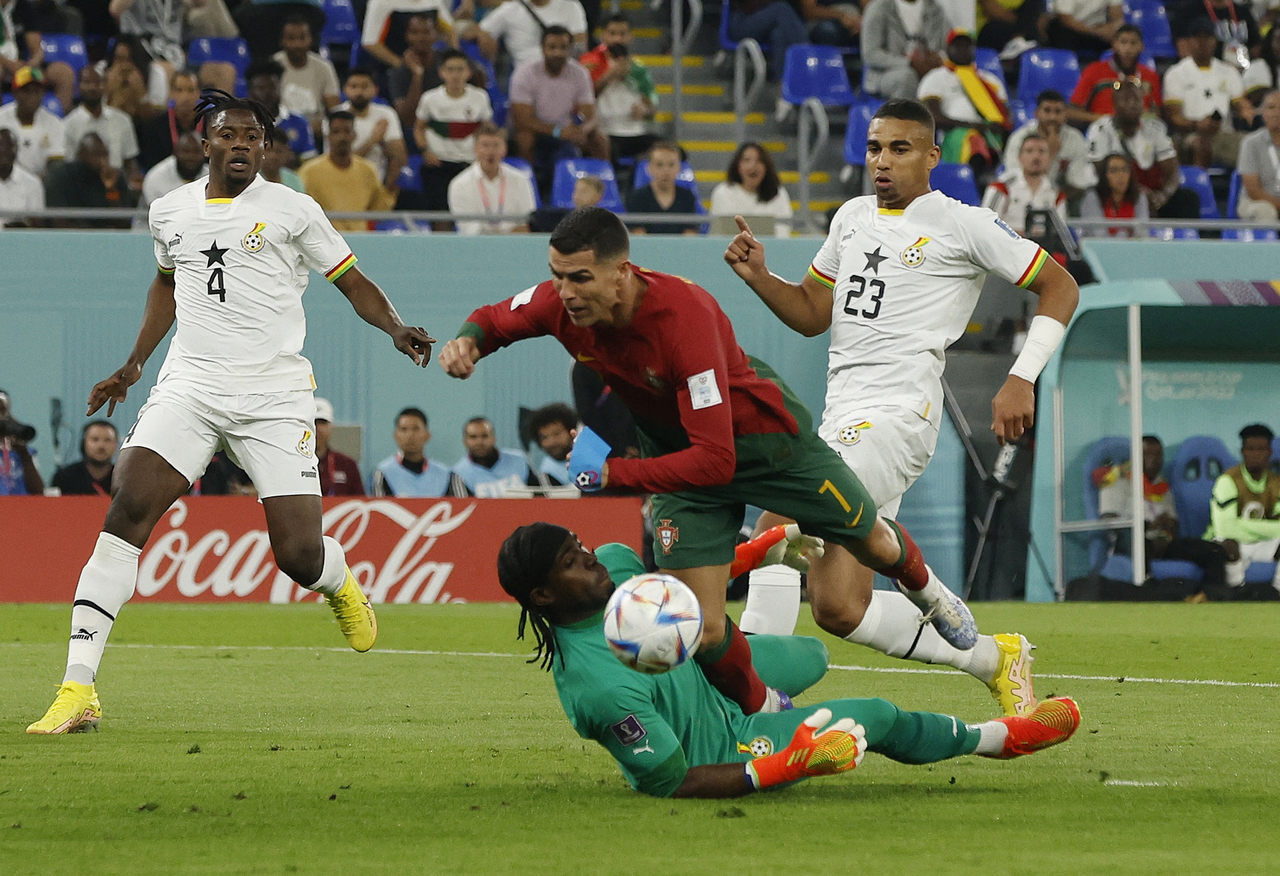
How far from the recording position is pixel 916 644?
21.5 ft

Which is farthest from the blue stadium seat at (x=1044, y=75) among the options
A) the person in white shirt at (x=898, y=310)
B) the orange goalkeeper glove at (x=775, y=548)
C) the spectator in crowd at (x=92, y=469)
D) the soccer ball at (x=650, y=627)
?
the soccer ball at (x=650, y=627)

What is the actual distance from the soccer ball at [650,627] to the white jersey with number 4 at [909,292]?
84.6 inches

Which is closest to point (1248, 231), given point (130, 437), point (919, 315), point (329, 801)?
point (919, 315)

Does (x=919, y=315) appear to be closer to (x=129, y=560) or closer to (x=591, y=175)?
(x=129, y=560)

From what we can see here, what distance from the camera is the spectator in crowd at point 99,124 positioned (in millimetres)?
15484

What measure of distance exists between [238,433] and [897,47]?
12.4m

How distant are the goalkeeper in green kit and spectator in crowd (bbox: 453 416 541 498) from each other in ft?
30.6

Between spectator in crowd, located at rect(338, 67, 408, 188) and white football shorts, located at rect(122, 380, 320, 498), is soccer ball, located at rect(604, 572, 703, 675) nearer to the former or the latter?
white football shorts, located at rect(122, 380, 320, 498)

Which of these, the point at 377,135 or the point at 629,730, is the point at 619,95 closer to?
the point at 377,135

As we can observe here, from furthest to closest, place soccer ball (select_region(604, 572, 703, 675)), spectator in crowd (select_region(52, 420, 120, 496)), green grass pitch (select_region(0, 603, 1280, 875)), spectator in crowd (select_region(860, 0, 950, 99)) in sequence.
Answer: spectator in crowd (select_region(860, 0, 950, 99)) < spectator in crowd (select_region(52, 420, 120, 496)) < soccer ball (select_region(604, 572, 703, 675)) < green grass pitch (select_region(0, 603, 1280, 875))

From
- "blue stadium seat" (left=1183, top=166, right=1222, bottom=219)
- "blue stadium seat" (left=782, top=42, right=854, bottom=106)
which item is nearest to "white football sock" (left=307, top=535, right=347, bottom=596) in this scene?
"blue stadium seat" (left=782, top=42, right=854, bottom=106)

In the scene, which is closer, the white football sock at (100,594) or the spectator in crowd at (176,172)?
the white football sock at (100,594)

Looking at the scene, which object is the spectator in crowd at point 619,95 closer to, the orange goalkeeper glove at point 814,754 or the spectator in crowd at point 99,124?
the spectator in crowd at point 99,124

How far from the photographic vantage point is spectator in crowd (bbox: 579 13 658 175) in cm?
1738
